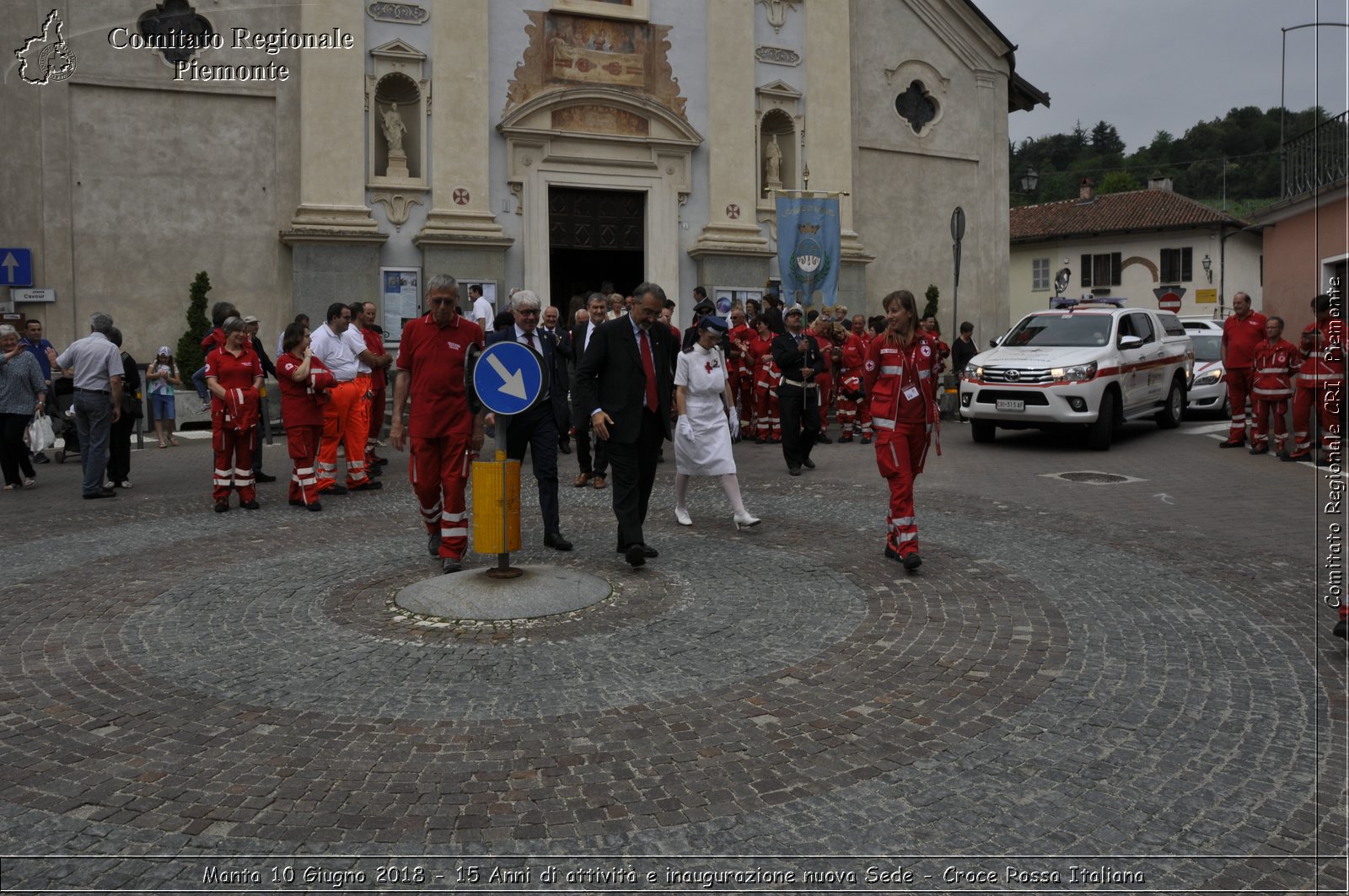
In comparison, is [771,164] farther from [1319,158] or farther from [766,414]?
[1319,158]

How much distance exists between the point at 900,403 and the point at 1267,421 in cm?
950

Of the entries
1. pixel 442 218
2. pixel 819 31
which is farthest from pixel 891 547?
pixel 819 31

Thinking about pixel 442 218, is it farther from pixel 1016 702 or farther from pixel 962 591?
pixel 1016 702

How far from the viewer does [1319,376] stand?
534 inches

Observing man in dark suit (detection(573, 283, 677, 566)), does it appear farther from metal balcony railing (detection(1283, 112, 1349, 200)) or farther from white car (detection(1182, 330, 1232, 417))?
white car (detection(1182, 330, 1232, 417))

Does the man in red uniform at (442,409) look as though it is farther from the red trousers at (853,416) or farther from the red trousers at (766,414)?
the red trousers at (853,416)

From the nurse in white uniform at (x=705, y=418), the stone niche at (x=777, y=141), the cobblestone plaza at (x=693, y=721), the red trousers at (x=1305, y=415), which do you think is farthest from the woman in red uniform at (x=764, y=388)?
the cobblestone plaza at (x=693, y=721)

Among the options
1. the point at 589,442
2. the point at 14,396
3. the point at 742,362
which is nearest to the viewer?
the point at 14,396

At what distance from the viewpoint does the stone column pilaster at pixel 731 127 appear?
24.6 metres

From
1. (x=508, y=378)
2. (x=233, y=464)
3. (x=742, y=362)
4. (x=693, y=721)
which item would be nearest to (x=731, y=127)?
(x=742, y=362)

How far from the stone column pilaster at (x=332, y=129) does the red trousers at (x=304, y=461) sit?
36.7ft

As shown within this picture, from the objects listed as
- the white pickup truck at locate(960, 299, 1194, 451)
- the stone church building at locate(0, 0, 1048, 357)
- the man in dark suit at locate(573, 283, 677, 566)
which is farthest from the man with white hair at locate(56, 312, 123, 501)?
the white pickup truck at locate(960, 299, 1194, 451)

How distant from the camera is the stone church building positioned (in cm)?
2045

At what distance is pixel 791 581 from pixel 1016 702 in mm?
2612
